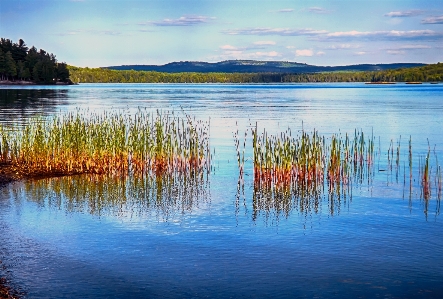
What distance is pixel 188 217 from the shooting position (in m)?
14.8

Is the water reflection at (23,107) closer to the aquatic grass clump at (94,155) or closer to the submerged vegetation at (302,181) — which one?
the aquatic grass clump at (94,155)

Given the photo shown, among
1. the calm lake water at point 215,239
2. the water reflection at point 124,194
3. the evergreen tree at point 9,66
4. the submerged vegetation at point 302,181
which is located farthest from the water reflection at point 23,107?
the evergreen tree at point 9,66

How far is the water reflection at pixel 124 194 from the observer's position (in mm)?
15469

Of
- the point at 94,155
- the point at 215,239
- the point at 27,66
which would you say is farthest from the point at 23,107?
the point at 27,66

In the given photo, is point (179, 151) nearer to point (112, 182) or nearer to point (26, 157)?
point (112, 182)

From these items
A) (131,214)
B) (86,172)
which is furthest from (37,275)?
(86,172)

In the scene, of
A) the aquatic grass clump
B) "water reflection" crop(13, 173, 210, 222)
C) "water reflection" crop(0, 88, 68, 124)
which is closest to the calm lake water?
"water reflection" crop(13, 173, 210, 222)

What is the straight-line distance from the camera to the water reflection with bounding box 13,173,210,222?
15469 mm

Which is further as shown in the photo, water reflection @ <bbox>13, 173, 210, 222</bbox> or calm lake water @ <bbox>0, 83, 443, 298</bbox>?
water reflection @ <bbox>13, 173, 210, 222</bbox>

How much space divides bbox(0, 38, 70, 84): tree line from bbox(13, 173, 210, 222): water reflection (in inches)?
5754

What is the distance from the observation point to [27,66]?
17100 cm

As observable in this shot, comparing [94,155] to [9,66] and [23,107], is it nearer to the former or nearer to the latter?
[23,107]

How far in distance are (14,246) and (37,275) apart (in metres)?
1.95

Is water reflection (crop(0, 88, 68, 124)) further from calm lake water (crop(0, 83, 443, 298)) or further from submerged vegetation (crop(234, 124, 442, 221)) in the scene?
submerged vegetation (crop(234, 124, 442, 221))
